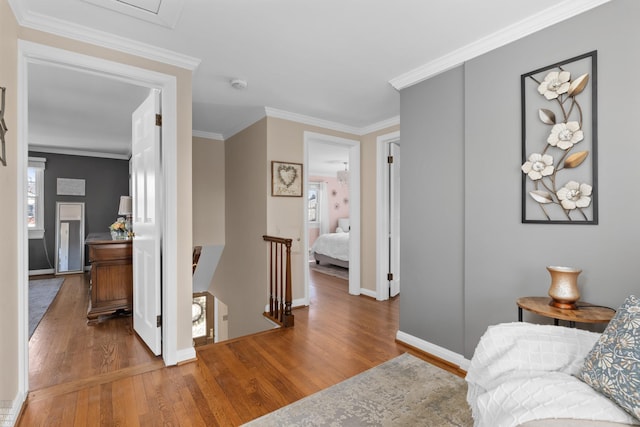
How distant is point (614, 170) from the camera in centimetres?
165

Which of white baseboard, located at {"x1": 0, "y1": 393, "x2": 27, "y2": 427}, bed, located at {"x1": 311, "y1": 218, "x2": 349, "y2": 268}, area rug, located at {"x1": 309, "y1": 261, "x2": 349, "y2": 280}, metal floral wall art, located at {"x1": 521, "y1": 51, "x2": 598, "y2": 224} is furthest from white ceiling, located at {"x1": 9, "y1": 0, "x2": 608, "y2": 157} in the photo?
bed, located at {"x1": 311, "y1": 218, "x2": 349, "y2": 268}

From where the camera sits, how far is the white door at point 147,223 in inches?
96.1

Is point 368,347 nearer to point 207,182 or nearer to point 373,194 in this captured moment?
point 373,194

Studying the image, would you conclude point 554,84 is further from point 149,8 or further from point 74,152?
point 74,152

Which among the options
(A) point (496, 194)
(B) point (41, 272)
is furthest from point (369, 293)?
(B) point (41, 272)

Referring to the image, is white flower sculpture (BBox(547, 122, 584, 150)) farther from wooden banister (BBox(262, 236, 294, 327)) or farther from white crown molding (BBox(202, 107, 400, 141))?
wooden banister (BBox(262, 236, 294, 327))

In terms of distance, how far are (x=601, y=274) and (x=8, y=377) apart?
3251 millimetres

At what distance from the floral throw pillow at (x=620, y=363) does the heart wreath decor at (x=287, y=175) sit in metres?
3.11

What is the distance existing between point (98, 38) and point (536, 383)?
3038 millimetres

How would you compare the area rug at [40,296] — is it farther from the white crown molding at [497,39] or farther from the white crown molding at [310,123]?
the white crown molding at [497,39]

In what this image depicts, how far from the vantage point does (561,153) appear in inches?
72.2

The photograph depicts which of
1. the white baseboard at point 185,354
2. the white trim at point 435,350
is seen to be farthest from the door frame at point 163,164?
the white trim at point 435,350

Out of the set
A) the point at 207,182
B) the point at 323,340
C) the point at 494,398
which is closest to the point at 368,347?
the point at 323,340

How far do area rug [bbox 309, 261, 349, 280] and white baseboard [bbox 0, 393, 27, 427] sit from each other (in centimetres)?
440
